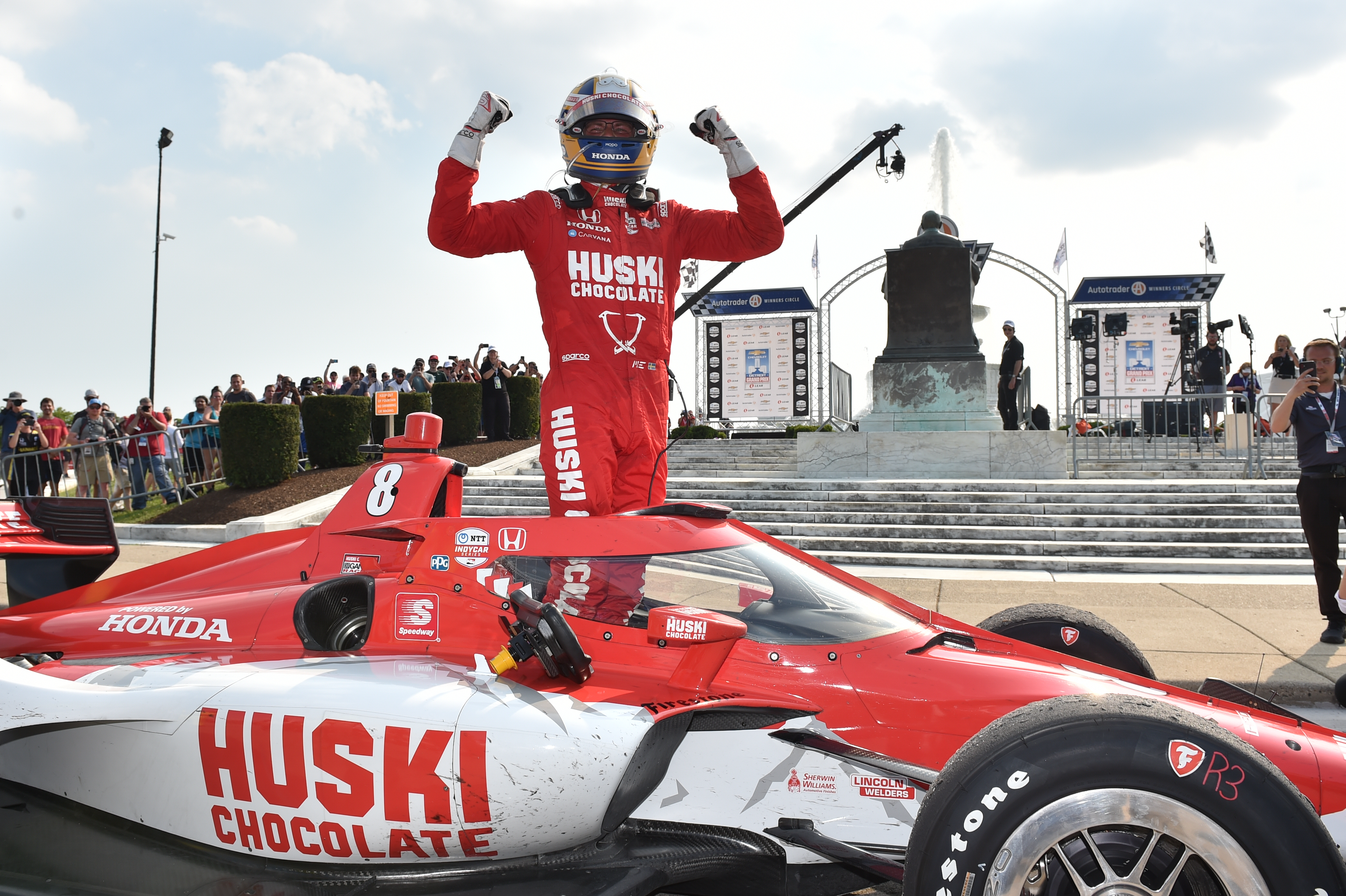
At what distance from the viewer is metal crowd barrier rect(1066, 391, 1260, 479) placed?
41.4 ft

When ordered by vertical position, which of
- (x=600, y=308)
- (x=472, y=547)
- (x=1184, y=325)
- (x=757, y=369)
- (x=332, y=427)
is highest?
(x=1184, y=325)

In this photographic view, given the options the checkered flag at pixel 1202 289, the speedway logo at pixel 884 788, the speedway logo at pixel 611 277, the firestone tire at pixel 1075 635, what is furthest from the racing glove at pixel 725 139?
the checkered flag at pixel 1202 289

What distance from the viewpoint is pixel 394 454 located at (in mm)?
4285

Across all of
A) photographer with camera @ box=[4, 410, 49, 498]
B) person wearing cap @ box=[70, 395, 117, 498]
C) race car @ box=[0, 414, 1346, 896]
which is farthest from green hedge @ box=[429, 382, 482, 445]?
race car @ box=[0, 414, 1346, 896]

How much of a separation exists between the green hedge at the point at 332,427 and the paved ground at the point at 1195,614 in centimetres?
488

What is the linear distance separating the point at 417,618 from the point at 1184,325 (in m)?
23.3

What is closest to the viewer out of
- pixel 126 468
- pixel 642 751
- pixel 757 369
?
pixel 642 751

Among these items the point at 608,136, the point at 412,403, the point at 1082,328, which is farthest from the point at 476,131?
the point at 1082,328

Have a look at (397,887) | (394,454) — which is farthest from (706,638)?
(394,454)

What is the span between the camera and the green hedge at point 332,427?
13.9 meters

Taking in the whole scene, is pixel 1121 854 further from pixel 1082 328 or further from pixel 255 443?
pixel 1082 328

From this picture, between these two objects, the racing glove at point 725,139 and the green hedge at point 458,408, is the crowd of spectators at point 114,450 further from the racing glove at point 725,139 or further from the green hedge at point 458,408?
the racing glove at point 725,139

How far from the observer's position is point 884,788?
2.32m

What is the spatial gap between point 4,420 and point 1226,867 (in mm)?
14760
